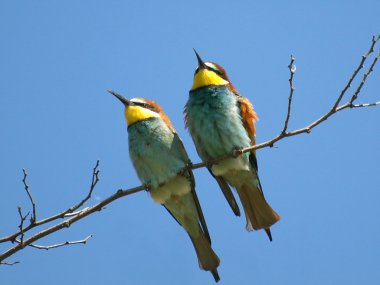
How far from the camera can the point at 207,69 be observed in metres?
4.91

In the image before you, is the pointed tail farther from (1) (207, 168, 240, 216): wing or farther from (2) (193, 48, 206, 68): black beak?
(2) (193, 48, 206, 68): black beak

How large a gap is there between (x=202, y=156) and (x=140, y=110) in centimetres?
64

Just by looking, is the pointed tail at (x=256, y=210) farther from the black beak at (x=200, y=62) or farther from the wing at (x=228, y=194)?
the black beak at (x=200, y=62)

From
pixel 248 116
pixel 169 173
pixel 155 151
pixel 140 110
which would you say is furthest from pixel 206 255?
pixel 140 110

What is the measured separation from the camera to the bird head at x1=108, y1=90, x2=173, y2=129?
4.65 meters

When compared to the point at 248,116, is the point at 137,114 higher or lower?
higher

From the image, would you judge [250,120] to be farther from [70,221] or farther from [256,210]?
[70,221]

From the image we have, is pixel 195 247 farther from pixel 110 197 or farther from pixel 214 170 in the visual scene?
pixel 110 197

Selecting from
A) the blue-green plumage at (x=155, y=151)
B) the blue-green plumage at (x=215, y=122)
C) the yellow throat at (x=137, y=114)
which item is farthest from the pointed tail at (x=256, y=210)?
the yellow throat at (x=137, y=114)

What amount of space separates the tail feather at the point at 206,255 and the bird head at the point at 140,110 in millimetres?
953

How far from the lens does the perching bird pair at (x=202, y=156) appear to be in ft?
14.4

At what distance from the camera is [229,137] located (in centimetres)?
439

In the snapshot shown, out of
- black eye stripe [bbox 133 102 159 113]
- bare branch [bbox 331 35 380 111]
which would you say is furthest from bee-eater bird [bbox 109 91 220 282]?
bare branch [bbox 331 35 380 111]

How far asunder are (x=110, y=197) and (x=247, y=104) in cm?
161
